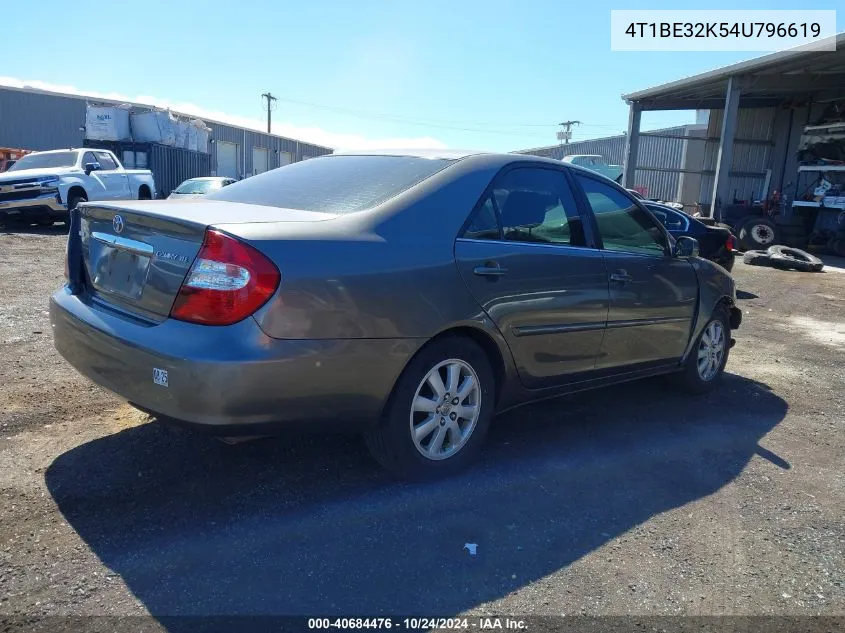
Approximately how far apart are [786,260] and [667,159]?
50.6 ft

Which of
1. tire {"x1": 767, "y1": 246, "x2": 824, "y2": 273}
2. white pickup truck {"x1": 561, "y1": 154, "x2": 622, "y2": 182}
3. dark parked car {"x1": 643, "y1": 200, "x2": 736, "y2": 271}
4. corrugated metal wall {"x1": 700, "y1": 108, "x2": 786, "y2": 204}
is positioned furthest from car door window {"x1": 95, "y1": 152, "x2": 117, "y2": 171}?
corrugated metal wall {"x1": 700, "y1": 108, "x2": 786, "y2": 204}

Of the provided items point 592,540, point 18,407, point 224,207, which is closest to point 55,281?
point 18,407

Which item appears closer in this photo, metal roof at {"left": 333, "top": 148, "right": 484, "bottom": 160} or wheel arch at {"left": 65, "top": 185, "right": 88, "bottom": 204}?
metal roof at {"left": 333, "top": 148, "right": 484, "bottom": 160}

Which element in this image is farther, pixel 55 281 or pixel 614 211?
pixel 55 281

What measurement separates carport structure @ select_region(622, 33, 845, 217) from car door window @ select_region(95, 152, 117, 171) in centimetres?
1512

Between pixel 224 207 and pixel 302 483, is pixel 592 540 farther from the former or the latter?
pixel 224 207

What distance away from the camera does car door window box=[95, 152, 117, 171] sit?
15.1 metres

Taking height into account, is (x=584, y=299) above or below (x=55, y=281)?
above

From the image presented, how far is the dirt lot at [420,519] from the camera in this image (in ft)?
7.88

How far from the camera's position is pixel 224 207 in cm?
312

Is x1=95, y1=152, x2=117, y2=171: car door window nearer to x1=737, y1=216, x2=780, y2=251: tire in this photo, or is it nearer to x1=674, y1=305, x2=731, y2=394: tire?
x1=674, y1=305, x2=731, y2=394: tire

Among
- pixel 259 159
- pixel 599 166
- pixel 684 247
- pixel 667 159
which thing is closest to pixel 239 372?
pixel 684 247

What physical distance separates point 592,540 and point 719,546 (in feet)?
1.83

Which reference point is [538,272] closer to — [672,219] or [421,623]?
[421,623]
